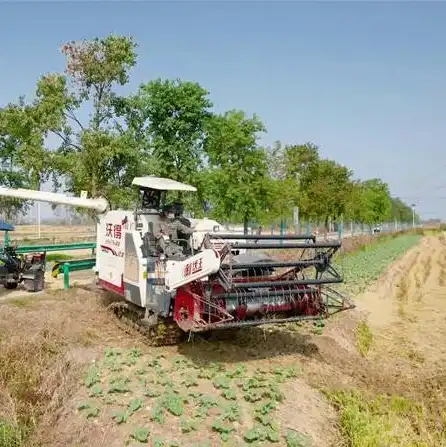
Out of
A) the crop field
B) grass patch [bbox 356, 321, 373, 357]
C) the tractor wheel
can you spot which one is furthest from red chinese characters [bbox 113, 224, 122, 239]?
the crop field

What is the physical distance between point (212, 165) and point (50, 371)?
13.8 metres

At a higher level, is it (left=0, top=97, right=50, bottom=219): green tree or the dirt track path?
(left=0, top=97, right=50, bottom=219): green tree

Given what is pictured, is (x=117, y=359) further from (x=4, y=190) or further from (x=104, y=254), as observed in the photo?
(x=4, y=190)

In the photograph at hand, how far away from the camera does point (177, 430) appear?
5898 mm

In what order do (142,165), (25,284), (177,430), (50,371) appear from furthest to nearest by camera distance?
(142,165), (25,284), (50,371), (177,430)

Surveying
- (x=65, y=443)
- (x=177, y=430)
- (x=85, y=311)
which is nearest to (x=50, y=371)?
(x=65, y=443)

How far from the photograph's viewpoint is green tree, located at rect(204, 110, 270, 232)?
19594mm

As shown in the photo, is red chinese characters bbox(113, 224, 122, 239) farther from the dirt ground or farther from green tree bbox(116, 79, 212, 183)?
green tree bbox(116, 79, 212, 183)

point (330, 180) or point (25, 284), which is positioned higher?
point (330, 180)

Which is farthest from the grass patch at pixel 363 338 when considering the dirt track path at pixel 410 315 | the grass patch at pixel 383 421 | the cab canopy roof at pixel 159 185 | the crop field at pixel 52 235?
the crop field at pixel 52 235

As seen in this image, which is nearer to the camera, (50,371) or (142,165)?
(50,371)

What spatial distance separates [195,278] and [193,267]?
0.54ft

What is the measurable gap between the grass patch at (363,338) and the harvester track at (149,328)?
3613 mm

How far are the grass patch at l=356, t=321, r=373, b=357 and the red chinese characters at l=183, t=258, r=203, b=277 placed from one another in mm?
4350
